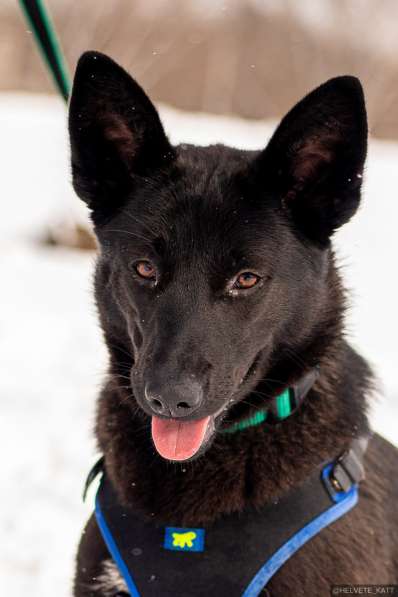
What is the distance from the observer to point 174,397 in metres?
1.81

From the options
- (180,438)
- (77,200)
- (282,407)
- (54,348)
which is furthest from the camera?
(77,200)

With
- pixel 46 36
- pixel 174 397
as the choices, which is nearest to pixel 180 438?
pixel 174 397

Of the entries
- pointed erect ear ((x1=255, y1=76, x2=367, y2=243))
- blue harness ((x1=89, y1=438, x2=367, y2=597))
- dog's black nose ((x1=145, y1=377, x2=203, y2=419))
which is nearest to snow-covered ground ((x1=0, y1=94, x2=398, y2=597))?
pointed erect ear ((x1=255, y1=76, x2=367, y2=243))

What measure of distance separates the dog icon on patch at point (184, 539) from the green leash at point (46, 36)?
166cm

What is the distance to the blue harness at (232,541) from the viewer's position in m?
1.98

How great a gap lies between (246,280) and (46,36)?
1.38 meters

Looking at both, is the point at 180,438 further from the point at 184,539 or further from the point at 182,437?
the point at 184,539

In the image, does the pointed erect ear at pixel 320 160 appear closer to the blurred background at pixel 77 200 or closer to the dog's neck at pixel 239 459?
the blurred background at pixel 77 200

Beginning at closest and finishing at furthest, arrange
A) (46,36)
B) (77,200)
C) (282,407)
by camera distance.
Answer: (282,407) → (46,36) → (77,200)

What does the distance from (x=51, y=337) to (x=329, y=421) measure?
14.5ft

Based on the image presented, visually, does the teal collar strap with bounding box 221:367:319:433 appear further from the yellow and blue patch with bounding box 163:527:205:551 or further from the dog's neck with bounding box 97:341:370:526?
the yellow and blue patch with bounding box 163:527:205:551

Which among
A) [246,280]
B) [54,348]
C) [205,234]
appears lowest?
[246,280]

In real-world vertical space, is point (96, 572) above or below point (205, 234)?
below

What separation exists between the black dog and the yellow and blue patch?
0.03 meters
